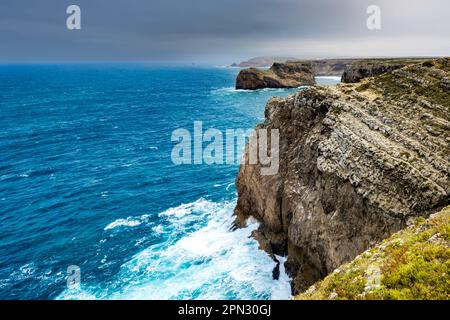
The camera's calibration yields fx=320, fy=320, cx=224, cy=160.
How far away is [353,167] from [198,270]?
20493mm

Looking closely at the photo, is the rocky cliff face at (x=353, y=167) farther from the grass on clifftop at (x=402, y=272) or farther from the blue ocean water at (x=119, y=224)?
the blue ocean water at (x=119, y=224)

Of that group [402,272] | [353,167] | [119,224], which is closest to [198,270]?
[119,224]

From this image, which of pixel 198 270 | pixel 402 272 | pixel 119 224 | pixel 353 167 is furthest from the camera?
pixel 119 224

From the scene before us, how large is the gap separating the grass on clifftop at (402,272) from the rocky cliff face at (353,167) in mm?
5975

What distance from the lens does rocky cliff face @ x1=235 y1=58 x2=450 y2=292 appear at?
80.7 feet

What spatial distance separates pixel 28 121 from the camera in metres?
113

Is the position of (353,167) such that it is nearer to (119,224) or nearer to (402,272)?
(402,272)

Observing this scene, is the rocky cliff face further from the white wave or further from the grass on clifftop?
the grass on clifftop

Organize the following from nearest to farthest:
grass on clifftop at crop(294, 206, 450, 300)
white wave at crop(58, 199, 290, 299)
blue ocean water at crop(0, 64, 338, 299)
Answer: grass on clifftop at crop(294, 206, 450, 300) → white wave at crop(58, 199, 290, 299) → blue ocean water at crop(0, 64, 338, 299)

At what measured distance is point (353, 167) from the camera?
2764 cm

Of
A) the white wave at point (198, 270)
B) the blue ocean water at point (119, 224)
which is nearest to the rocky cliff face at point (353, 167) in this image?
the white wave at point (198, 270)

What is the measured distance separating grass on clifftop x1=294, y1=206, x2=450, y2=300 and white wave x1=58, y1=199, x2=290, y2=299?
54.1 ft

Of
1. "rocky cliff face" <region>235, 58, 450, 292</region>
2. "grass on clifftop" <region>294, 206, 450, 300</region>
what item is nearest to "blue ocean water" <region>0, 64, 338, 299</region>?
"rocky cliff face" <region>235, 58, 450, 292</region>
